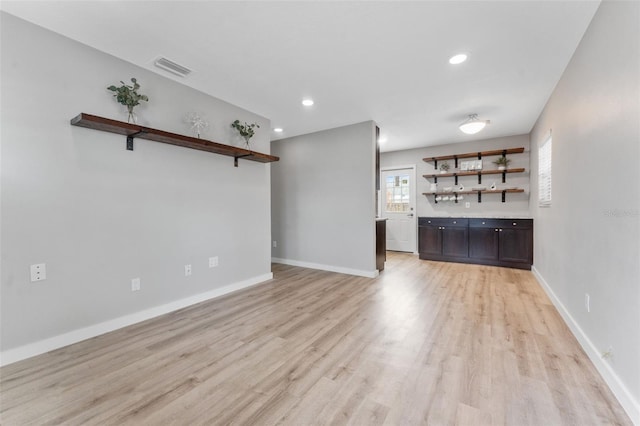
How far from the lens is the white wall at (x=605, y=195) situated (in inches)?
56.5

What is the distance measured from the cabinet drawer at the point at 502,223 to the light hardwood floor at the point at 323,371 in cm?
225

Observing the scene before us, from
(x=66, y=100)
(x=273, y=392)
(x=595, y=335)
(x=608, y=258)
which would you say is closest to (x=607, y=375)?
(x=595, y=335)

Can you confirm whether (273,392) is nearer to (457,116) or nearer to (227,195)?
(227,195)

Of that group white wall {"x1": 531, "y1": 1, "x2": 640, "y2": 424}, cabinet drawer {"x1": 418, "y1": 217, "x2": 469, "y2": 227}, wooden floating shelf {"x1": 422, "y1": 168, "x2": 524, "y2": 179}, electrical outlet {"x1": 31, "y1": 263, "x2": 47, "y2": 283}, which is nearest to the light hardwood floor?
white wall {"x1": 531, "y1": 1, "x2": 640, "y2": 424}

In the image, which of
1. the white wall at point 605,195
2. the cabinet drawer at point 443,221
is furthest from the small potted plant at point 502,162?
the white wall at point 605,195

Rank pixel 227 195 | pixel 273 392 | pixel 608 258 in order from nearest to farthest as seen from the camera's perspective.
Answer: pixel 273 392, pixel 608 258, pixel 227 195

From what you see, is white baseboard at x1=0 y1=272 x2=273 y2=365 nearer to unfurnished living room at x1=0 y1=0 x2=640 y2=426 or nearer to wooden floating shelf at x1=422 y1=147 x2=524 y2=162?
unfurnished living room at x1=0 y1=0 x2=640 y2=426

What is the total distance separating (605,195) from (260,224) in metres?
3.52

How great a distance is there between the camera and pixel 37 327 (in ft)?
6.65

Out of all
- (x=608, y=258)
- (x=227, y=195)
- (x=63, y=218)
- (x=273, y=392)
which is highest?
(x=227, y=195)

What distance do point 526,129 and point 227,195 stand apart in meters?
5.22

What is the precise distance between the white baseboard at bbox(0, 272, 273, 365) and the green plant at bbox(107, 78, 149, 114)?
191 centimetres

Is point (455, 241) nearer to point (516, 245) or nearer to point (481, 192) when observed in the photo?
point (516, 245)

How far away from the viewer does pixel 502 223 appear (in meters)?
4.88
